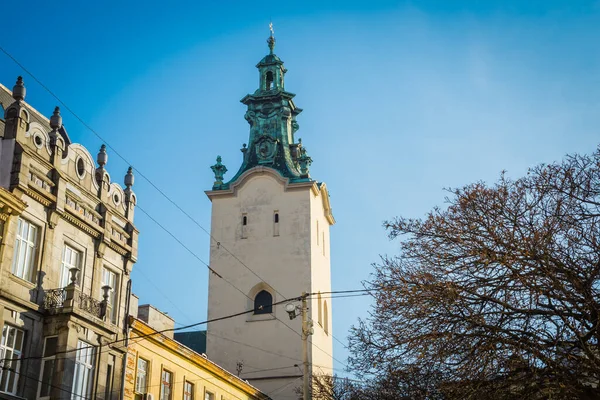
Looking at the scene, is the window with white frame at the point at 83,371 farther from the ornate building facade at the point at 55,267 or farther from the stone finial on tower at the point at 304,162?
the stone finial on tower at the point at 304,162

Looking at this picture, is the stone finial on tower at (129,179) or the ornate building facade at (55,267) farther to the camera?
the stone finial on tower at (129,179)

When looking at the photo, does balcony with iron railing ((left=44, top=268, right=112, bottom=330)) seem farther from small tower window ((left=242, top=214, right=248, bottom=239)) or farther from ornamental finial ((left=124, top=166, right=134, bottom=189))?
small tower window ((left=242, top=214, right=248, bottom=239))

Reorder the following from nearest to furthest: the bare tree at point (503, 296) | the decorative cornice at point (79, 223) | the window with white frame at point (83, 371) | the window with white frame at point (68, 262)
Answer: the bare tree at point (503, 296), the window with white frame at point (83, 371), the window with white frame at point (68, 262), the decorative cornice at point (79, 223)

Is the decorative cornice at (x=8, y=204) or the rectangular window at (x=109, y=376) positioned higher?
the decorative cornice at (x=8, y=204)

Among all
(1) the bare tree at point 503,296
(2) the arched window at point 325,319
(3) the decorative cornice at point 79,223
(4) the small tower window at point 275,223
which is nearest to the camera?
(1) the bare tree at point 503,296

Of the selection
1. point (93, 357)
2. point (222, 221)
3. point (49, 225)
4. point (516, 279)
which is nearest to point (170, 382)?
point (93, 357)

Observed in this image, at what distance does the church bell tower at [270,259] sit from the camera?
48062 mm

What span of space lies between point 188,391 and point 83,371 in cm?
861

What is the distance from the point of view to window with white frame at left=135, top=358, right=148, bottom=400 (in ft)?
94.5

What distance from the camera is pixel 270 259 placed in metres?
50.9

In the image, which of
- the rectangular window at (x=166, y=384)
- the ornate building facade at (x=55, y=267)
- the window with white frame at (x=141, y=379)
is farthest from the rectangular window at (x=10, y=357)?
the rectangular window at (x=166, y=384)

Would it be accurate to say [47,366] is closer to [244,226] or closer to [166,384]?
[166,384]

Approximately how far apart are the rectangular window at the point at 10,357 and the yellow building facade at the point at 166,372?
5.64 metres

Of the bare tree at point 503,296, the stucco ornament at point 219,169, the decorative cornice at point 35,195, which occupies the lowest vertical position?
the bare tree at point 503,296
